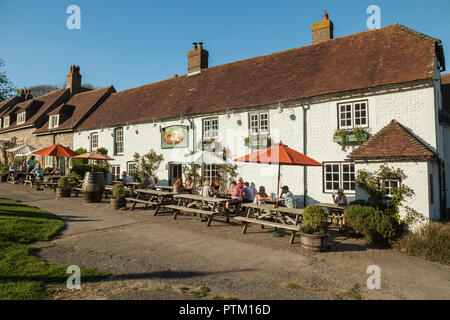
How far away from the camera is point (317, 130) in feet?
39.6

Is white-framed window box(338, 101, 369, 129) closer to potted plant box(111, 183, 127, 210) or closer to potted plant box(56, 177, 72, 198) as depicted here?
potted plant box(111, 183, 127, 210)

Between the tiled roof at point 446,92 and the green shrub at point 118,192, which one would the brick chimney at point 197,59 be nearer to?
the green shrub at point 118,192

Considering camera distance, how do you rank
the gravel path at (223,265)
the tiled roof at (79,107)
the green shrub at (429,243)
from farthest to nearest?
the tiled roof at (79,107)
the green shrub at (429,243)
the gravel path at (223,265)

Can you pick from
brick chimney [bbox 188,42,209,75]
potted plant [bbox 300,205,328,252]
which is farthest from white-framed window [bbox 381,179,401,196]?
brick chimney [bbox 188,42,209,75]

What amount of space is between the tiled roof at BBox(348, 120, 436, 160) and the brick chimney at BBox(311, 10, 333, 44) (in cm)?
790

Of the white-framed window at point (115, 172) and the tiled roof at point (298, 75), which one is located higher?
the tiled roof at point (298, 75)

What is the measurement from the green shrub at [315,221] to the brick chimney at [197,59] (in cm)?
1548

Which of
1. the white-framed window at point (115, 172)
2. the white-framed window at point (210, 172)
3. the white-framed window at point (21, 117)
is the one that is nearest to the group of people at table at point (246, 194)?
the white-framed window at point (210, 172)

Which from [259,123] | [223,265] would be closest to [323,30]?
[259,123]

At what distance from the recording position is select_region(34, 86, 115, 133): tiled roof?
2411cm

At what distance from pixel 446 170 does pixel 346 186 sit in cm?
512

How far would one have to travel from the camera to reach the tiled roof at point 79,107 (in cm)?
2411

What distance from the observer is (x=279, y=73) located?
49.8 ft
